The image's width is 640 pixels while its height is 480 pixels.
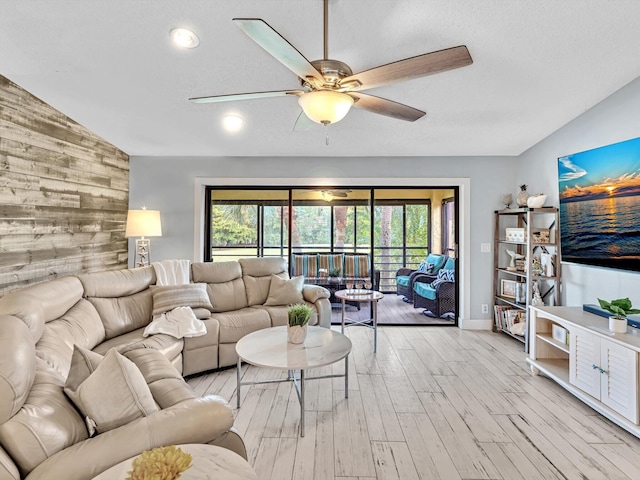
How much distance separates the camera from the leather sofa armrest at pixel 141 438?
3.68 ft

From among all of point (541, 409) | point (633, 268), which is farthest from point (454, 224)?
point (541, 409)

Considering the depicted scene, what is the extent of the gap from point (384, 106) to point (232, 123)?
2.18 m

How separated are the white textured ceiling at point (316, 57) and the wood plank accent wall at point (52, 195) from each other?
8.7 inches

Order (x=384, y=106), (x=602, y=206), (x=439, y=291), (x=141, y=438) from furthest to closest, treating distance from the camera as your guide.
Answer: (x=439, y=291), (x=602, y=206), (x=384, y=106), (x=141, y=438)

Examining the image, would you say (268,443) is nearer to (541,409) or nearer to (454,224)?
(541,409)

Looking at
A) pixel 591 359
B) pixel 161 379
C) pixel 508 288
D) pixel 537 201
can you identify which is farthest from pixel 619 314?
pixel 161 379

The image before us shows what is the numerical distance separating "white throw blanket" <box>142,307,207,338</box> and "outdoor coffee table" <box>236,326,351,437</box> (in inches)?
24.6

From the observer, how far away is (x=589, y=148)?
11.0 feet

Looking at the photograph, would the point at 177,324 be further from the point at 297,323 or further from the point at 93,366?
the point at 93,366

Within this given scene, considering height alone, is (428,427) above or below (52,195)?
below

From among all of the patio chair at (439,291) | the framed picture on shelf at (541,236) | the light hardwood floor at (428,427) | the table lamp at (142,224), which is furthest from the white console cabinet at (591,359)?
the table lamp at (142,224)

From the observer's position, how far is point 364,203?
16.5 feet

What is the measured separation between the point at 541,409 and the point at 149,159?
17.1 feet

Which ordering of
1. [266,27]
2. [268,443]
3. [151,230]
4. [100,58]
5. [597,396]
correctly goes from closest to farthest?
[266,27] → [268,443] → [597,396] → [100,58] → [151,230]
